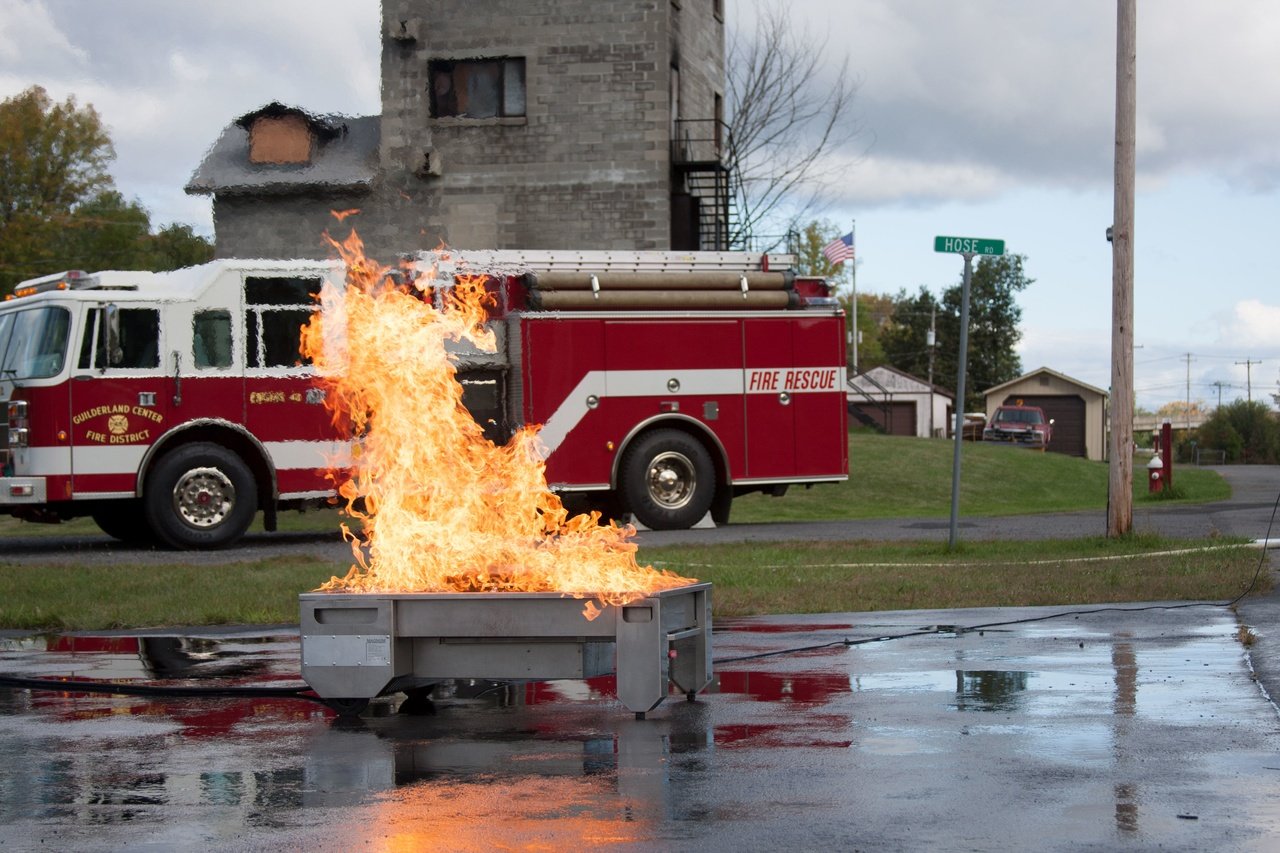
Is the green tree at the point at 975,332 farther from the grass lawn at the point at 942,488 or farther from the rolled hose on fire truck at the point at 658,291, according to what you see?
the rolled hose on fire truck at the point at 658,291

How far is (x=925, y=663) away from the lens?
9445 mm

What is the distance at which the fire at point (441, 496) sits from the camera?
8.14m

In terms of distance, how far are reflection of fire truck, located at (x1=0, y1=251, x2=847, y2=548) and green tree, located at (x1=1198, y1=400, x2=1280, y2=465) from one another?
67.0 m

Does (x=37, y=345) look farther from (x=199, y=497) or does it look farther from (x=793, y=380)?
(x=793, y=380)

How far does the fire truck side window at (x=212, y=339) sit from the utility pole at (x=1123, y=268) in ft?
32.0

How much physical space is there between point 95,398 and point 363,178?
18461 mm

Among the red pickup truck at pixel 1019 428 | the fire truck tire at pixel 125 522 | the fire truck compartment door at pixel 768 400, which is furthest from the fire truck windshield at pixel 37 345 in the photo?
the red pickup truck at pixel 1019 428

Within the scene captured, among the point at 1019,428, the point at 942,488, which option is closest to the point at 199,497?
the point at 942,488

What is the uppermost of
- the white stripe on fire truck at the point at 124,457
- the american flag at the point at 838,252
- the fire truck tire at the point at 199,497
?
the american flag at the point at 838,252

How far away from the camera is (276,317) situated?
62.6 ft

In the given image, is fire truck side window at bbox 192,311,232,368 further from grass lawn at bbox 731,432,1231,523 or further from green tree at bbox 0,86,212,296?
green tree at bbox 0,86,212,296

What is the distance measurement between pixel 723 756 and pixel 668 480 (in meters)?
14.2

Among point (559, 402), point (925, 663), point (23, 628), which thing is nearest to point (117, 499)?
point (559, 402)

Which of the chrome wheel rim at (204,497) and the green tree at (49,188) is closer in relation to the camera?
the chrome wheel rim at (204,497)
